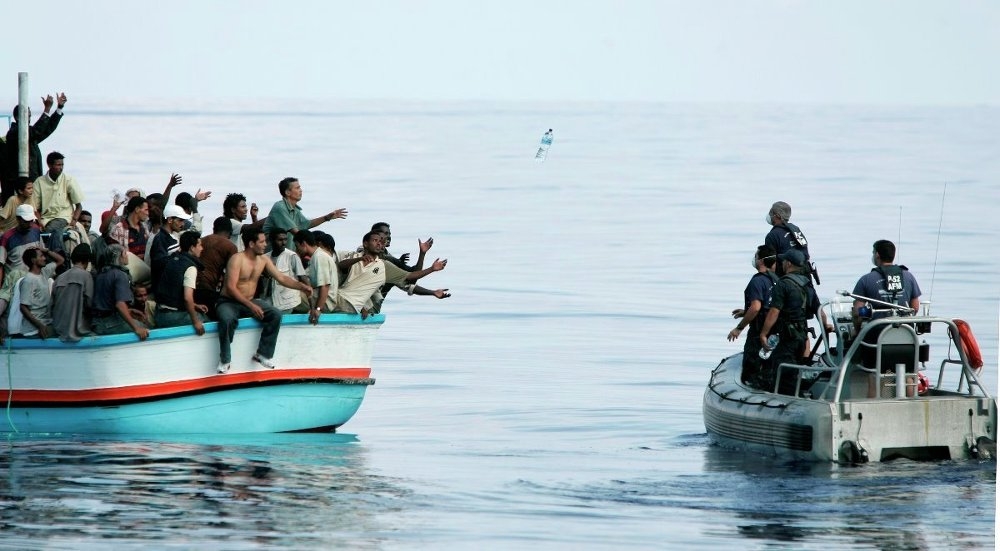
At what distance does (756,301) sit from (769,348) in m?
0.53

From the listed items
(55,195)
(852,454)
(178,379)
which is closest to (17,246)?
(55,195)

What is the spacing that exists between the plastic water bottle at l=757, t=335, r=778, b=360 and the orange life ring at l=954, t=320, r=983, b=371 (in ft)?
6.03

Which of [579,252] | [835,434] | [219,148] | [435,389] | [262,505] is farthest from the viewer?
[219,148]

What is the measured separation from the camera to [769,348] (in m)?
18.1

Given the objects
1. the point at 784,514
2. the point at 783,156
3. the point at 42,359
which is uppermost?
the point at 783,156

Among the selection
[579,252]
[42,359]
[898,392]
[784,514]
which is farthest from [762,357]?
[579,252]

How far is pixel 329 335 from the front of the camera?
18.3 meters

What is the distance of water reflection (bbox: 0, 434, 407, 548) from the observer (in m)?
13.4

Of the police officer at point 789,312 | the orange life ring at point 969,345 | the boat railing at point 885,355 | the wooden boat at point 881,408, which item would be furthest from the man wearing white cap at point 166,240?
the orange life ring at point 969,345

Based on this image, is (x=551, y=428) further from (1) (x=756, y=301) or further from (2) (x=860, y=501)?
(2) (x=860, y=501)

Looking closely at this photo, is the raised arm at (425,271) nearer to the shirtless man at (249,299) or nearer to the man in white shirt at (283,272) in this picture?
the man in white shirt at (283,272)

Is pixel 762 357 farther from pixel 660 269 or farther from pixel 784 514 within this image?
pixel 660 269

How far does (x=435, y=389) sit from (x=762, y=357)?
6.31 meters

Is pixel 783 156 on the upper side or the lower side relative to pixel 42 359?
upper
